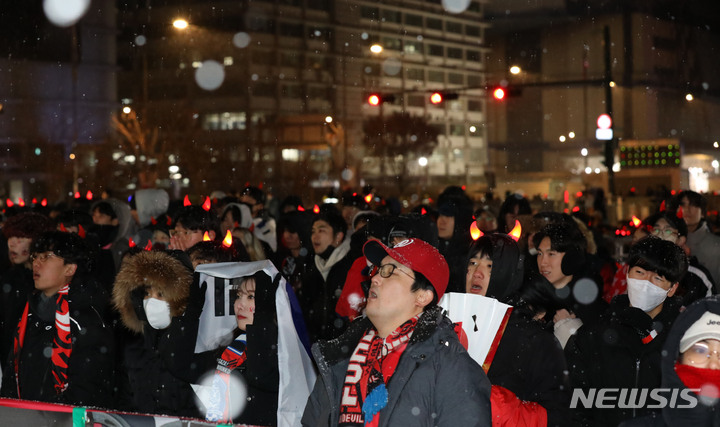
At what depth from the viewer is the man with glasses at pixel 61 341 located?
494cm

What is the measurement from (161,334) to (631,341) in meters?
2.65

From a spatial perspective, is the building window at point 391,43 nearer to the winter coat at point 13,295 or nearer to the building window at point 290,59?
the building window at point 290,59

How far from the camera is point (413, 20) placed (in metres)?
71.9

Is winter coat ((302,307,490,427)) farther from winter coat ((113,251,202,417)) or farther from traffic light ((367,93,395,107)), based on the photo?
traffic light ((367,93,395,107))

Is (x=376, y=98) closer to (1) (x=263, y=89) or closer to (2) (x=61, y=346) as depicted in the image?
(2) (x=61, y=346)

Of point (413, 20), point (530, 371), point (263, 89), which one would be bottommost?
point (530, 371)

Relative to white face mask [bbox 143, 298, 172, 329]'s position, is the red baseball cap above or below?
above

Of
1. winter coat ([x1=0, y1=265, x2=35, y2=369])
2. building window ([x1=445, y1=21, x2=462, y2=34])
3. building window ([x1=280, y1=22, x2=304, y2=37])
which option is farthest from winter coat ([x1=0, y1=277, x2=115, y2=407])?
building window ([x1=445, y1=21, x2=462, y2=34])

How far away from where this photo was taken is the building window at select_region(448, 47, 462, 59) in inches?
2943

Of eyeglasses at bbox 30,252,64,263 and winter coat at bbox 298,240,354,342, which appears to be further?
winter coat at bbox 298,240,354,342

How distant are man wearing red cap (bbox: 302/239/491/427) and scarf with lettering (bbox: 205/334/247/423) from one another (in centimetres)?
105

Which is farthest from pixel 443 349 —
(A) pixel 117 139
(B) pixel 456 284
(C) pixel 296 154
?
(C) pixel 296 154

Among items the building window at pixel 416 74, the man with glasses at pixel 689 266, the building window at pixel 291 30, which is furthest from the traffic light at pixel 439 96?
the building window at pixel 416 74

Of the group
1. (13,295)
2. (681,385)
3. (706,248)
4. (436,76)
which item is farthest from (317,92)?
(681,385)
